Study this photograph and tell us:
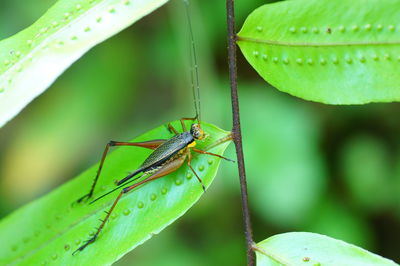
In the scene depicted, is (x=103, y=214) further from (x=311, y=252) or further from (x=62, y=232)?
(x=311, y=252)

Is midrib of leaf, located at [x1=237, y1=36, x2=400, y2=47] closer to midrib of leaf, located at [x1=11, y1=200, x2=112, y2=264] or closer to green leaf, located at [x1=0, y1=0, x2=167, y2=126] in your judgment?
green leaf, located at [x1=0, y1=0, x2=167, y2=126]

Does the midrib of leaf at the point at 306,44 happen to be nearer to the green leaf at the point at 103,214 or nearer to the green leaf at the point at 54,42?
the green leaf at the point at 103,214

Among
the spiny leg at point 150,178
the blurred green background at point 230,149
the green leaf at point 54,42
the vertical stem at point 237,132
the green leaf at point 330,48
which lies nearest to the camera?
the green leaf at point 54,42

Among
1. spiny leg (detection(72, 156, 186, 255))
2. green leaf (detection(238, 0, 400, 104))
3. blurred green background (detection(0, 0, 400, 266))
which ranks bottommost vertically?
blurred green background (detection(0, 0, 400, 266))


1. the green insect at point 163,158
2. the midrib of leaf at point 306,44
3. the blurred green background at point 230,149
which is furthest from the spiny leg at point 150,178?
the blurred green background at point 230,149

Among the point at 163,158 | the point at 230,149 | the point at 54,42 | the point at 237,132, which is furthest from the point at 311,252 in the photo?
the point at 230,149

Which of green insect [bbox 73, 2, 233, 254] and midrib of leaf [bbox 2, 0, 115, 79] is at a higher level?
midrib of leaf [bbox 2, 0, 115, 79]

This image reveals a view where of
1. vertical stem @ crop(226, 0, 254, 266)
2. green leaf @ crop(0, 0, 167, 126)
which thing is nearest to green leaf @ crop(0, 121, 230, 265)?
vertical stem @ crop(226, 0, 254, 266)
